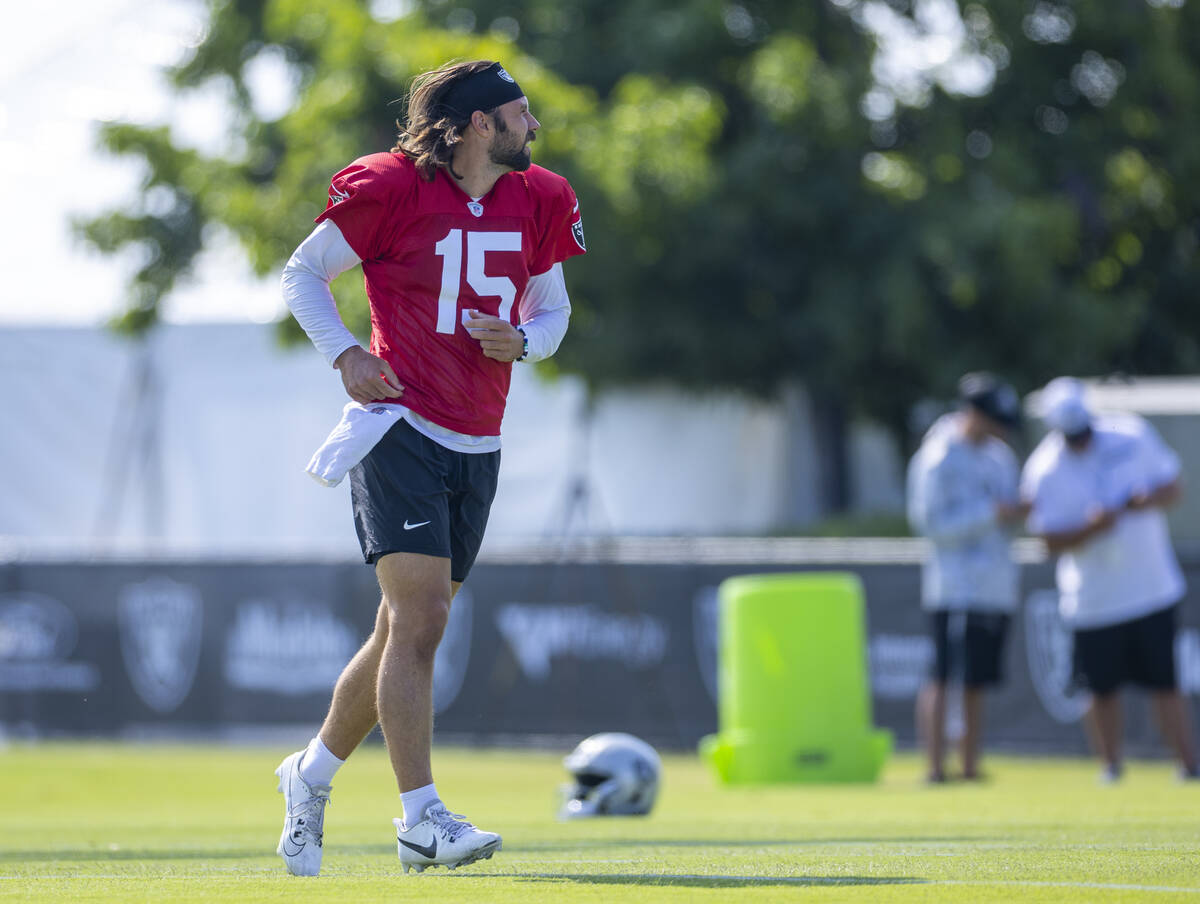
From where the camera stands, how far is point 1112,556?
435 inches

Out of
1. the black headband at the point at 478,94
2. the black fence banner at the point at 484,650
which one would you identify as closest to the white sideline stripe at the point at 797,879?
the black headband at the point at 478,94

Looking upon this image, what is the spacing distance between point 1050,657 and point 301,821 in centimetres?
954

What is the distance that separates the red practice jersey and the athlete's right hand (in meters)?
0.07

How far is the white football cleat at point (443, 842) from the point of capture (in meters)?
5.09

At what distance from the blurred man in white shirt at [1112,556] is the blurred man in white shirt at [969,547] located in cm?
→ 38

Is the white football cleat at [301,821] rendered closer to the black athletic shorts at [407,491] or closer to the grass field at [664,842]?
the grass field at [664,842]

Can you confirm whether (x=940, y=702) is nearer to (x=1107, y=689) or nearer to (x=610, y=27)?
(x=1107, y=689)

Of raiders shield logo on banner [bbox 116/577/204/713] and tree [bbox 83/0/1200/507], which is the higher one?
tree [bbox 83/0/1200/507]

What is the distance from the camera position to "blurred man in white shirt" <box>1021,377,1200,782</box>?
10.9m

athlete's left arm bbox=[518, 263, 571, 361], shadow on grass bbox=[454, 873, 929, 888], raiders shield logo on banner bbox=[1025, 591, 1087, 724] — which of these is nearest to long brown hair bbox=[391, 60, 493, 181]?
athlete's left arm bbox=[518, 263, 571, 361]

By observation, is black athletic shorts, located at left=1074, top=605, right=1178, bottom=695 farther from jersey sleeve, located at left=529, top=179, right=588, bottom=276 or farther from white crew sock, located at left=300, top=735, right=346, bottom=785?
white crew sock, located at left=300, top=735, right=346, bottom=785

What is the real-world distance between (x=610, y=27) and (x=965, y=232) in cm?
562

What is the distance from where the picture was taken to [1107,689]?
10.9 meters

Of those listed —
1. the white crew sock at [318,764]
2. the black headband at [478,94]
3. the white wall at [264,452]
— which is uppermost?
the white wall at [264,452]
